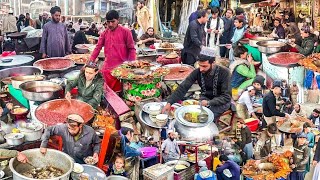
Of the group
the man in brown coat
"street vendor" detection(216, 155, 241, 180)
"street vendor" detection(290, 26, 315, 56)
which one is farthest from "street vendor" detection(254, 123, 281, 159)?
"street vendor" detection(290, 26, 315, 56)

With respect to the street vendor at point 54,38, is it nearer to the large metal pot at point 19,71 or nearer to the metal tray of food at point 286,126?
the large metal pot at point 19,71

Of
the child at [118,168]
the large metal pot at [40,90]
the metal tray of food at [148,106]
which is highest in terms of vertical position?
the large metal pot at [40,90]

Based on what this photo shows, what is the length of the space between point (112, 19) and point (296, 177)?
3286 millimetres

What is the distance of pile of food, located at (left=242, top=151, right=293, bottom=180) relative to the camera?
4.94 meters

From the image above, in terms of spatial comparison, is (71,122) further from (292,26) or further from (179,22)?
(179,22)

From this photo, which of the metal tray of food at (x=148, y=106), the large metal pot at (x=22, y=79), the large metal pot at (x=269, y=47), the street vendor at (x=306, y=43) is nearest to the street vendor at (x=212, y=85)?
the metal tray of food at (x=148, y=106)

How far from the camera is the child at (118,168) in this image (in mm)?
4316

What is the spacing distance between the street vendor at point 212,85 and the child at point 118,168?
80 cm

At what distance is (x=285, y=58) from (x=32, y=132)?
186 inches

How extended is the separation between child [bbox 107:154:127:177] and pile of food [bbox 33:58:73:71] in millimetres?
2606

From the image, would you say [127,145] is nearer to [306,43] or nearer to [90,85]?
[90,85]

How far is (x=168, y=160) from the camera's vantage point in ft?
15.5

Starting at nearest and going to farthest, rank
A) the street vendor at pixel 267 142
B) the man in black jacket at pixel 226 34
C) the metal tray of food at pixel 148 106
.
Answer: the metal tray of food at pixel 148 106 → the street vendor at pixel 267 142 → the man in black jacket at pixel 226 34

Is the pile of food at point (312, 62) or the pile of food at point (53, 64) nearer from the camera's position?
the pile of food at point (53, 64)
